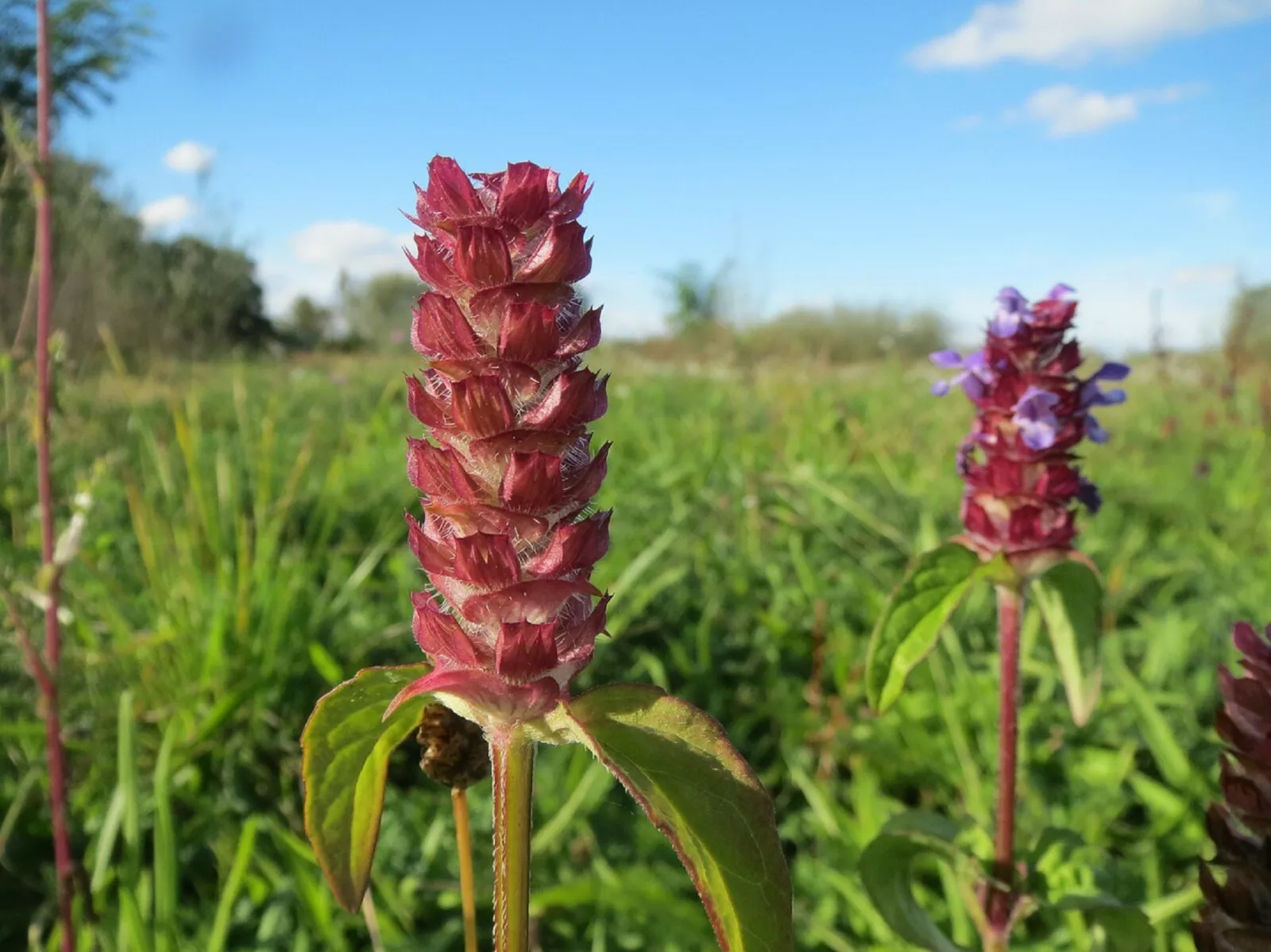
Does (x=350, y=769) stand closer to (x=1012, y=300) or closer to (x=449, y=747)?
(x=449, y=747)

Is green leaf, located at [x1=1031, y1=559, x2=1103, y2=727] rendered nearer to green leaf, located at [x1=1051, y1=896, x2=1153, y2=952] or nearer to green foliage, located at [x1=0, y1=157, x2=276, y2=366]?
green leaf, located at [x1=1051, y1=896, x2=1153, y2=952]

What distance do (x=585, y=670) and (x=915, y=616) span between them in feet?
3.64

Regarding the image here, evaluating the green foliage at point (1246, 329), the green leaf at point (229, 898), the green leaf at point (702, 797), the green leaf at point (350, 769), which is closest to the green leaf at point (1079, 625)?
the green leaf at point (702, 797)

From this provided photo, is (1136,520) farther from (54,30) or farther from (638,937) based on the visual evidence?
(54,30)

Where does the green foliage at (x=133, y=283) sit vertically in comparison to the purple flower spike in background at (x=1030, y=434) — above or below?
above

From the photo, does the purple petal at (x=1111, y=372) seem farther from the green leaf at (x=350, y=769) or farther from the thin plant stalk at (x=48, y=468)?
the thin plant stalk at (x=48, y=468)

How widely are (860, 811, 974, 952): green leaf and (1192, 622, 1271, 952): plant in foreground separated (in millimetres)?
326

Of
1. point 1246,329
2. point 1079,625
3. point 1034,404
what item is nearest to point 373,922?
point 1079,625

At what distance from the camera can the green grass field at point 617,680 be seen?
1.75m

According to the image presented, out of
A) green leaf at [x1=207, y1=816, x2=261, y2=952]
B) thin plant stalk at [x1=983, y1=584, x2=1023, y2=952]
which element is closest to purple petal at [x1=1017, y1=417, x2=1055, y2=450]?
thin plant stalk at [x1=983, y1=584, x2=1023, y2=952]

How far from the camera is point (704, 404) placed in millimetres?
6523

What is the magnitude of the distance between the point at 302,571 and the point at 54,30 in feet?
5.25

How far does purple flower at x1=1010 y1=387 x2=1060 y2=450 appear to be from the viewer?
1267 millimetres

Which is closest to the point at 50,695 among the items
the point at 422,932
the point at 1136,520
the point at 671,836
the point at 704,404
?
the point at 422,932
